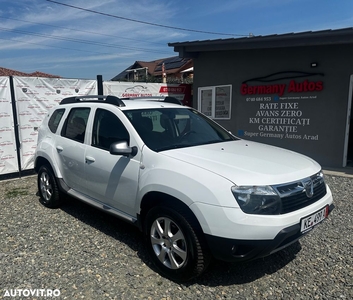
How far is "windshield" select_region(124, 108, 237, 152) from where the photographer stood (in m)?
3.60

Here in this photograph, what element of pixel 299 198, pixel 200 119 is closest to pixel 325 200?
pixel 299 198

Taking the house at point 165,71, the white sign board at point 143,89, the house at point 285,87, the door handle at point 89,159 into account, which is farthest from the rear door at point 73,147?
the house at point 165,71

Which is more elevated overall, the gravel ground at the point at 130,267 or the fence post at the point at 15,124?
the fence post at the point at 15,124

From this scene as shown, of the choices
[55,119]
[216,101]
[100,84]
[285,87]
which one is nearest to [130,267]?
[55,119]

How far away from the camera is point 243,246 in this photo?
2.67 meters

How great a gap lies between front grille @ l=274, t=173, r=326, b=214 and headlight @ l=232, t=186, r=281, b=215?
0.27ft

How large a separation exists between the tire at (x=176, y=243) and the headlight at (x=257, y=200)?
18.2 inches

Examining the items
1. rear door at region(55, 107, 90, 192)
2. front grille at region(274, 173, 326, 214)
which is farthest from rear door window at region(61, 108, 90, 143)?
front grille at region(274, 173, 326, 214)

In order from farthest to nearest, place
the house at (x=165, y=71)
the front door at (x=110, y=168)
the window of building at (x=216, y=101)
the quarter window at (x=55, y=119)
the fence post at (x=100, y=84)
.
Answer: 1. the house at (x=165, y=71)
2. the window of building at (x=216, y=101)
3. the fence post at (x=100, y=84)
4. the quarter window at (x=55, y=119)
5. the front door at (x=110, y=168)

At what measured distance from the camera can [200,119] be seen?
448 cm

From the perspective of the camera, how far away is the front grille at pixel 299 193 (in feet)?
9.11

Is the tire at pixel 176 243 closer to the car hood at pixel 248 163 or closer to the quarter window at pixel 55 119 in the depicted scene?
the car hood at pixel 248 163

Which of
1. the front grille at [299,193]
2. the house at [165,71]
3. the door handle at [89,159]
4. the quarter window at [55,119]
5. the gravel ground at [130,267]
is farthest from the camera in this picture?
the house at [165,71]

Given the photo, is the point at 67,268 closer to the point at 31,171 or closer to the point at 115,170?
the point at 115,170
